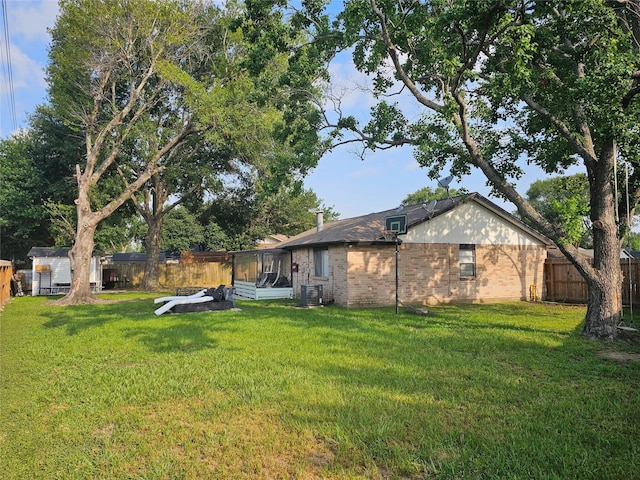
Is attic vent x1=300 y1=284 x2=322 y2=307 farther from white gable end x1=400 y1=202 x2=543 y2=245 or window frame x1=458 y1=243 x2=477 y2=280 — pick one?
window frame x1=458 y1=243 x2=477 y2=280

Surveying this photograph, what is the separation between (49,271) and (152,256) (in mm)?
5582

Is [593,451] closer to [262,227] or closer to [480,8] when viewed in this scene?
[480,8]

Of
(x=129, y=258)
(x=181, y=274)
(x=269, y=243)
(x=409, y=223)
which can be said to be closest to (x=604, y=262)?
(x=409, y=223)

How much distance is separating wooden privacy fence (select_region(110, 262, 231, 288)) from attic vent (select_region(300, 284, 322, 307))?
51.7ft

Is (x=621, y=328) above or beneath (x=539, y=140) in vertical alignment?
beneath

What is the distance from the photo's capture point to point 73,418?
4.82 m

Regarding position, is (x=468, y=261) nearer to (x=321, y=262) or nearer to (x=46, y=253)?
(x=321, y=262)

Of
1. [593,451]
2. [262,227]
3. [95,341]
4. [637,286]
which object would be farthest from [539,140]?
[262,227]

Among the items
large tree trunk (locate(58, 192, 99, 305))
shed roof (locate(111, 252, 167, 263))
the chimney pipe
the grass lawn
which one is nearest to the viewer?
the grass lawn

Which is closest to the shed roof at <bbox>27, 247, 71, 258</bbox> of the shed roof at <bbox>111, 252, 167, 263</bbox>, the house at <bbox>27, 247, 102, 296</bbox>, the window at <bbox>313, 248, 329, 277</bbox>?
the house at <bbox>27, 247, 102, 296</bbox>

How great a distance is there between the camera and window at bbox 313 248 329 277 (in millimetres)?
17500

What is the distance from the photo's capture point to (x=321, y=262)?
1808 centimetres

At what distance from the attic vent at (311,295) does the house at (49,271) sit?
15.0 metres

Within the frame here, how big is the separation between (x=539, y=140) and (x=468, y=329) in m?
5.57
